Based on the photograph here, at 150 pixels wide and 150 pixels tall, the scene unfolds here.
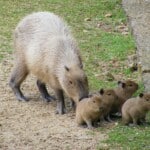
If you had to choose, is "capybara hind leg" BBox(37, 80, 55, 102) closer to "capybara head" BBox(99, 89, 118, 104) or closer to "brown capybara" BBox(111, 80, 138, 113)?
"brown capybara" BBox(111, 80, 138, 113)

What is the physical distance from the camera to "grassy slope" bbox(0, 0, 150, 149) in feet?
25.3

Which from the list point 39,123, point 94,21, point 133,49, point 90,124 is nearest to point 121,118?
point 90,124

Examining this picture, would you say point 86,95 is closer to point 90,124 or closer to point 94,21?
point 90,124

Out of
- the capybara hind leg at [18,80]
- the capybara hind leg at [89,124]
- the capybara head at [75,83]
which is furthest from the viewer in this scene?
the capybara hind leg at [18,80]

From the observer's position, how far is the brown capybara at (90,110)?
25.3ft

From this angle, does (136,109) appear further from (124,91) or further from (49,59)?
(49,59)

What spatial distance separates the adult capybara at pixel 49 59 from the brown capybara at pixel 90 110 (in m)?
0.28

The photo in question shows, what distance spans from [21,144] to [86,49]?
14.9ft

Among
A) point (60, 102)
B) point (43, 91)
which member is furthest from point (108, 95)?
point (43, 91)

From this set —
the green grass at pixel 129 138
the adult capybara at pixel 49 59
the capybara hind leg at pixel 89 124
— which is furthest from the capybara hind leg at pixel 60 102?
the green grass at pixel 129 138

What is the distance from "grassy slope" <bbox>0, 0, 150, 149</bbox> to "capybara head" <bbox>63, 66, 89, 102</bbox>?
0.66 metres

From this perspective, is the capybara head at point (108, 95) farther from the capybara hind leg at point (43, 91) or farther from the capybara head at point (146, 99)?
the capybara hind leg at point (43, 91)

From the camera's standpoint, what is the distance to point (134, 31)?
8.95 meters

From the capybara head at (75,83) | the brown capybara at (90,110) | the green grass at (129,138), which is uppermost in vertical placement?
the capybara head at (75,83)
